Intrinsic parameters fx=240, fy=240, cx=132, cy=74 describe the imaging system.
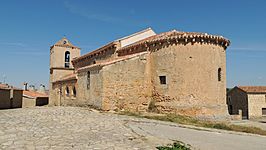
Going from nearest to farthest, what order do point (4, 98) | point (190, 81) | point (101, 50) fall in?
point (190, 81), point (4, 98), point (101, 50)

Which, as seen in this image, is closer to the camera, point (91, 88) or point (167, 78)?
point (167, 78)

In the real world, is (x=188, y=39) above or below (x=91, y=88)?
above

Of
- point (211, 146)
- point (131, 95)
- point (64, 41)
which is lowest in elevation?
point (211, 146)

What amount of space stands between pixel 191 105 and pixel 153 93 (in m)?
2.73

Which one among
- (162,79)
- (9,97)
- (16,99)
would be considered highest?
(162,79)

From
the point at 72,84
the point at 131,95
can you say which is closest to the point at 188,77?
the point at 131,95

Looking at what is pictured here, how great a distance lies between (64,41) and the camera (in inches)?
1174

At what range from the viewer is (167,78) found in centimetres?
1552

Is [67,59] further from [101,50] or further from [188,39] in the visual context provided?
[188,39]

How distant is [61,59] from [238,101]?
2678 centimetres

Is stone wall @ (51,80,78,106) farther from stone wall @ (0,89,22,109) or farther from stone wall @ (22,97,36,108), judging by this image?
stone wall @ (22,97,36,108)

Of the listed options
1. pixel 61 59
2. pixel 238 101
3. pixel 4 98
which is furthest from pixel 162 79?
pixel 238 101

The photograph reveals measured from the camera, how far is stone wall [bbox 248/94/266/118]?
34875mm

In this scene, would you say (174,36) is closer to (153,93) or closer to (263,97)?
(153,93)
